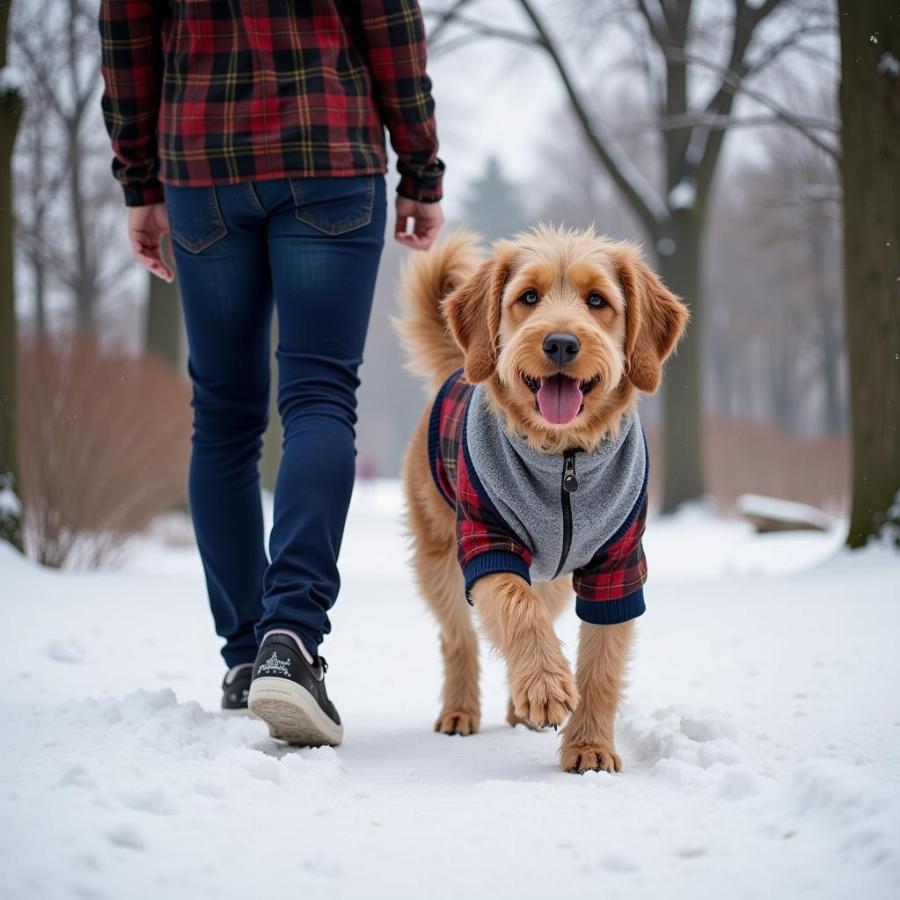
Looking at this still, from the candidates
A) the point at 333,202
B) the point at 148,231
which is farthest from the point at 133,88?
the point at 333,202

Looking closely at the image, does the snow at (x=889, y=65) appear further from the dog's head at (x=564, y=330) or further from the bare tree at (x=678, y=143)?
the bare tree at (x=678, y=143)

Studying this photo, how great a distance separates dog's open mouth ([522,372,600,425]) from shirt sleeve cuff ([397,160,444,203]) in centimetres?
65

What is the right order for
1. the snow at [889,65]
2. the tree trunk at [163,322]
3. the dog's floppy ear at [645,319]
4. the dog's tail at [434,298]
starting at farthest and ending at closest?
the tree trunk at [163,322] → the snow at [889,65] → the dog's tail at [434,298] → the dog's floppy ear at [645,319]

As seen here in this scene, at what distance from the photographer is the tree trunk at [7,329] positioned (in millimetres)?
5598

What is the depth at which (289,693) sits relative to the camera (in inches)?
94.7

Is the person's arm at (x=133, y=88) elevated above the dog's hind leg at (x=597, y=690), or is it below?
above

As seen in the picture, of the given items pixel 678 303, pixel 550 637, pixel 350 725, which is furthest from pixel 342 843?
pixel 678 303

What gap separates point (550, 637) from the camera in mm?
2516

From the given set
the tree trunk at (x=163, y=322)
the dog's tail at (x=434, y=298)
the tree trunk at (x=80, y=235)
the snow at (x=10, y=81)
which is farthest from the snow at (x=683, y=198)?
the dog's tail at (x=434, y=298)

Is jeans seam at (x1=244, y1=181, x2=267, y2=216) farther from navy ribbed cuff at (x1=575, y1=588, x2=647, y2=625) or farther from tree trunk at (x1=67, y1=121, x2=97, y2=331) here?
tree trunk at (x1=67, y1=121, x2=97, y2=331)

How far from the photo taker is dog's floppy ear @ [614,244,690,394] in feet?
9.53

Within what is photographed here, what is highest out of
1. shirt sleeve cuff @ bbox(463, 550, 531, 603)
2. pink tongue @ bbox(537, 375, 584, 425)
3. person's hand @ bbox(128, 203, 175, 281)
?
person's hand @ bbox(128, 203, 175, 281)

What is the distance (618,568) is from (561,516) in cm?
21

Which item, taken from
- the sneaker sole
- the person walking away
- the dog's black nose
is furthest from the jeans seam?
the sneaker sole
